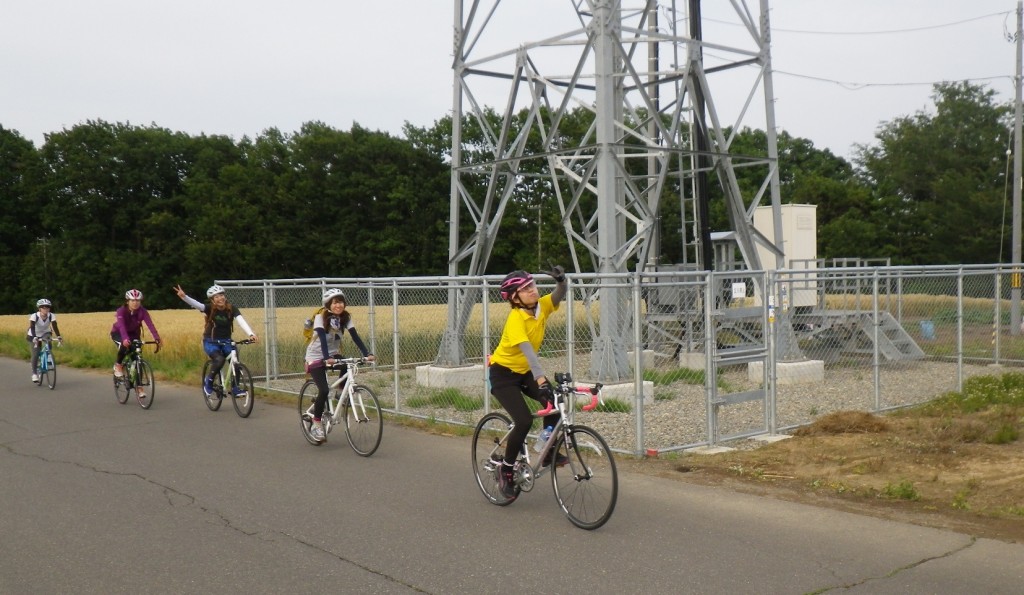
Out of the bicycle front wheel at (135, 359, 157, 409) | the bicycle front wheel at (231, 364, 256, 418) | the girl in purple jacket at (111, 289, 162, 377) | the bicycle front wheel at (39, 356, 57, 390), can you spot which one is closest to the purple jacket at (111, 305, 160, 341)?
the girl in purple jacket at (111, 289, 162, 377)

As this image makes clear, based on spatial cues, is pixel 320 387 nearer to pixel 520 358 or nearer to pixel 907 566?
pixel 520 358

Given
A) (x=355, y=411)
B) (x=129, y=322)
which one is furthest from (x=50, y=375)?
(x=355, y=411)

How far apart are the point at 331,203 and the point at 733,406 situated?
5054 cm

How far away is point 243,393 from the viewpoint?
1330 cm

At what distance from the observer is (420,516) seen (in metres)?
7.54

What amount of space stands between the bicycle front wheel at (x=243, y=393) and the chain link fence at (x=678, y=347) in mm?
1996

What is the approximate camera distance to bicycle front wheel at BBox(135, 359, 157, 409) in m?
14.5

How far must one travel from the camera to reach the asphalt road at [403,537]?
5879mm

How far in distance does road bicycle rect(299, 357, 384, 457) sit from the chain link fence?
2041mm

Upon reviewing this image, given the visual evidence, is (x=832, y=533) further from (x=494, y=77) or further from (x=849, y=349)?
(x=494, y=77)

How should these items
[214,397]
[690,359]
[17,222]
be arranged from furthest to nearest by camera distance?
[17,222] → [214,397] → [690,359]

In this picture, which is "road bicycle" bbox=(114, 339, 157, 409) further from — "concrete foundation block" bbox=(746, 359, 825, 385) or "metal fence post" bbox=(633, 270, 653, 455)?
"concrete foundation block" bbox=(746, 359, 825, 385)

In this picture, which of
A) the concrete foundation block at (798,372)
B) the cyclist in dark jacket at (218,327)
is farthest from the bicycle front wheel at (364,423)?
the concrete foundation block at (798,372)

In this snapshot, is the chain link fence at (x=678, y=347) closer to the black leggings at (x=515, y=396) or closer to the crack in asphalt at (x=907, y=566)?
the black leggings at (x=515, y=396)
